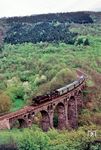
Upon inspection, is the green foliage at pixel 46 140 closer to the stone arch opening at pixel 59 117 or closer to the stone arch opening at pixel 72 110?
the stone arch opening at pixel 59 117

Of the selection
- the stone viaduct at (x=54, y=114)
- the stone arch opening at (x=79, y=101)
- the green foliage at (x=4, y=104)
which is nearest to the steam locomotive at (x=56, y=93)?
the stone viaduct at (x=54, y=114)

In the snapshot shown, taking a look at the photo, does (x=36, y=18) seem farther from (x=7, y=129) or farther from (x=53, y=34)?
(x=7, y=129)

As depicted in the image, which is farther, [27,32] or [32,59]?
[27,32]

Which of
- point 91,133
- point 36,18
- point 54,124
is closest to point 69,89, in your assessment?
point 54,124

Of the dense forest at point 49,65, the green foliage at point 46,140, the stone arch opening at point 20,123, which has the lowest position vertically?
the dense forest at point 49,65

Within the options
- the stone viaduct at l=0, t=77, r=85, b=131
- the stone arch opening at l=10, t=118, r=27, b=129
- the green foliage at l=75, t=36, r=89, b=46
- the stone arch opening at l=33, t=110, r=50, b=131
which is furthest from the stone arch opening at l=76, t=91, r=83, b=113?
the green foliage at l=75, t=36, r=89, b=46

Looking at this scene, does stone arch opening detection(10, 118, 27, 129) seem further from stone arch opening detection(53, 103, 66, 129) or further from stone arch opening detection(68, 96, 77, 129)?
stone arch opening detection(68, 96, 77, 129)

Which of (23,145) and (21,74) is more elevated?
(23,145)

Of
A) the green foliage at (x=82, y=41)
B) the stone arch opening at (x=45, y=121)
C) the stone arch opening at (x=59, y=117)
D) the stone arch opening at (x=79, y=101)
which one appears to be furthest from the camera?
the green foliage at (x=82, y=41)
